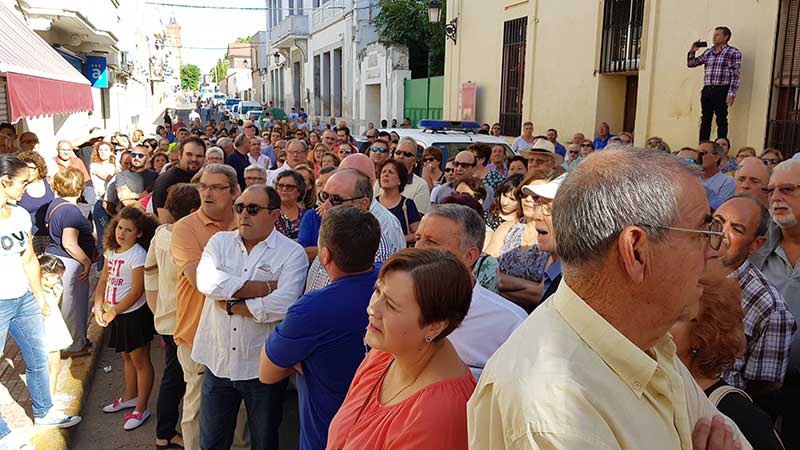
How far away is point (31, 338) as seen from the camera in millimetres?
4328

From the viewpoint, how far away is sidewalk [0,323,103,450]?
4.34m

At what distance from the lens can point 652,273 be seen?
4.27ft

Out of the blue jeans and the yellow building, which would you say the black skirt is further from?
the yellow building

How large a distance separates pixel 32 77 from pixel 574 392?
25.4ft


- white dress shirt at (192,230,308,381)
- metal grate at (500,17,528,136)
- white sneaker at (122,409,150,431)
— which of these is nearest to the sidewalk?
white sneaker at (122,409,150,431)

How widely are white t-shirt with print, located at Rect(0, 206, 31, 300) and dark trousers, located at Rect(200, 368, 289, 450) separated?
1632 millimetres

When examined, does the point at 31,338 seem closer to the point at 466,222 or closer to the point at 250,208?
the point at 250,208

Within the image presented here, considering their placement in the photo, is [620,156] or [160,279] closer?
[620,156]

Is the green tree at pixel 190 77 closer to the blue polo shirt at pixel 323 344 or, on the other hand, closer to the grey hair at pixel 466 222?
the grey hair at pixel 466 222

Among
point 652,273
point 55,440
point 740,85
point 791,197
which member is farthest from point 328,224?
point 740,85

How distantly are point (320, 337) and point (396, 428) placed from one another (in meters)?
0.82

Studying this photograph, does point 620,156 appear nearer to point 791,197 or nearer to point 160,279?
point 791,197

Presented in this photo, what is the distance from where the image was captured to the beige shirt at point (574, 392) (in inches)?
46.1

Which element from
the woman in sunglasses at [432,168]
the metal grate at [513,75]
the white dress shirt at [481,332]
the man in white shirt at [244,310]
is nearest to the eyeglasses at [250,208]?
the man in white shirt at [244,310]
